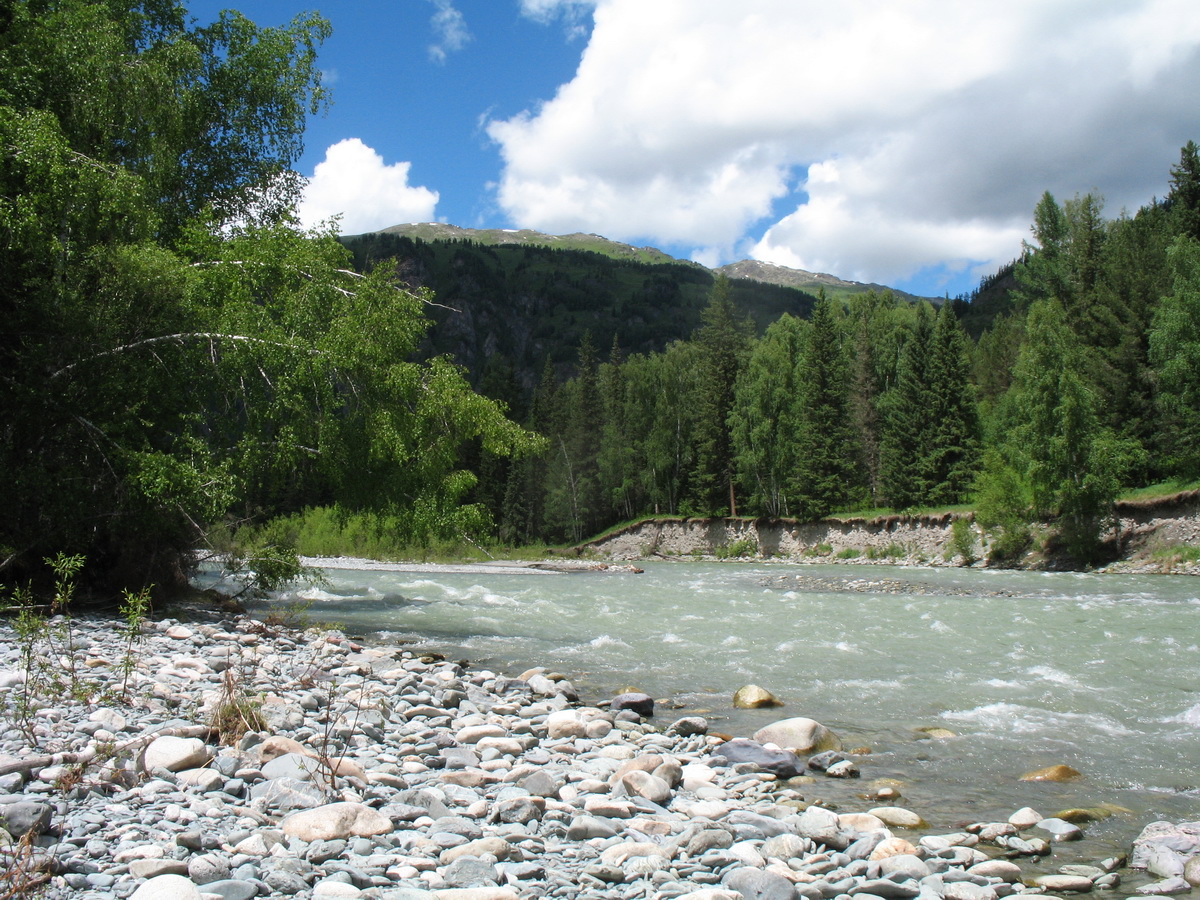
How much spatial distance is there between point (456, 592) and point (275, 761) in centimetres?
1819

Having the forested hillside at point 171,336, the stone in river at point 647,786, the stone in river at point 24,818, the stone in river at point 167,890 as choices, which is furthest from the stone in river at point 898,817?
the forested hillside at point 171,336

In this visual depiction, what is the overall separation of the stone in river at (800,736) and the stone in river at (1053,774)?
1.52m

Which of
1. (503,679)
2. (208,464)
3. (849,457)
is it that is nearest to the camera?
(503,679)

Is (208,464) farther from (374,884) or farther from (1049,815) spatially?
(1049,815)

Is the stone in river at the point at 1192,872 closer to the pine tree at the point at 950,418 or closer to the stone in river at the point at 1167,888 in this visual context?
the stone in river at the point at 1167,888

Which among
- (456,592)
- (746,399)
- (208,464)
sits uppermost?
(746,399)

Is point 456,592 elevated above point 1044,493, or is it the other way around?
point 1044,493

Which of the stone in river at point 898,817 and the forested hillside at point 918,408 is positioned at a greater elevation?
the forested hillside at point 918,408

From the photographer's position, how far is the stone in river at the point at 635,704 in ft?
26.8

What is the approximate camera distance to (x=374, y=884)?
3693 millimetres

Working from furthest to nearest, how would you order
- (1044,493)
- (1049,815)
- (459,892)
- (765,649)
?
(1044,493) → (765,649) → (1049,815) → (459,892)

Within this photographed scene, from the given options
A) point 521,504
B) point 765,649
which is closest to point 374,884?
point 765,649

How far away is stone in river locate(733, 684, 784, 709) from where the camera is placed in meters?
8.51

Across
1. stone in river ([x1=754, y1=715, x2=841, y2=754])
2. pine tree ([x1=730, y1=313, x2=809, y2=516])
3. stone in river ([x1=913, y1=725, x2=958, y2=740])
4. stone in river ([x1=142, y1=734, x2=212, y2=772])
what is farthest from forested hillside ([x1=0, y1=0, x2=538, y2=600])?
pine tree ([x1=730, y1=313, x2=809, y2=516])
